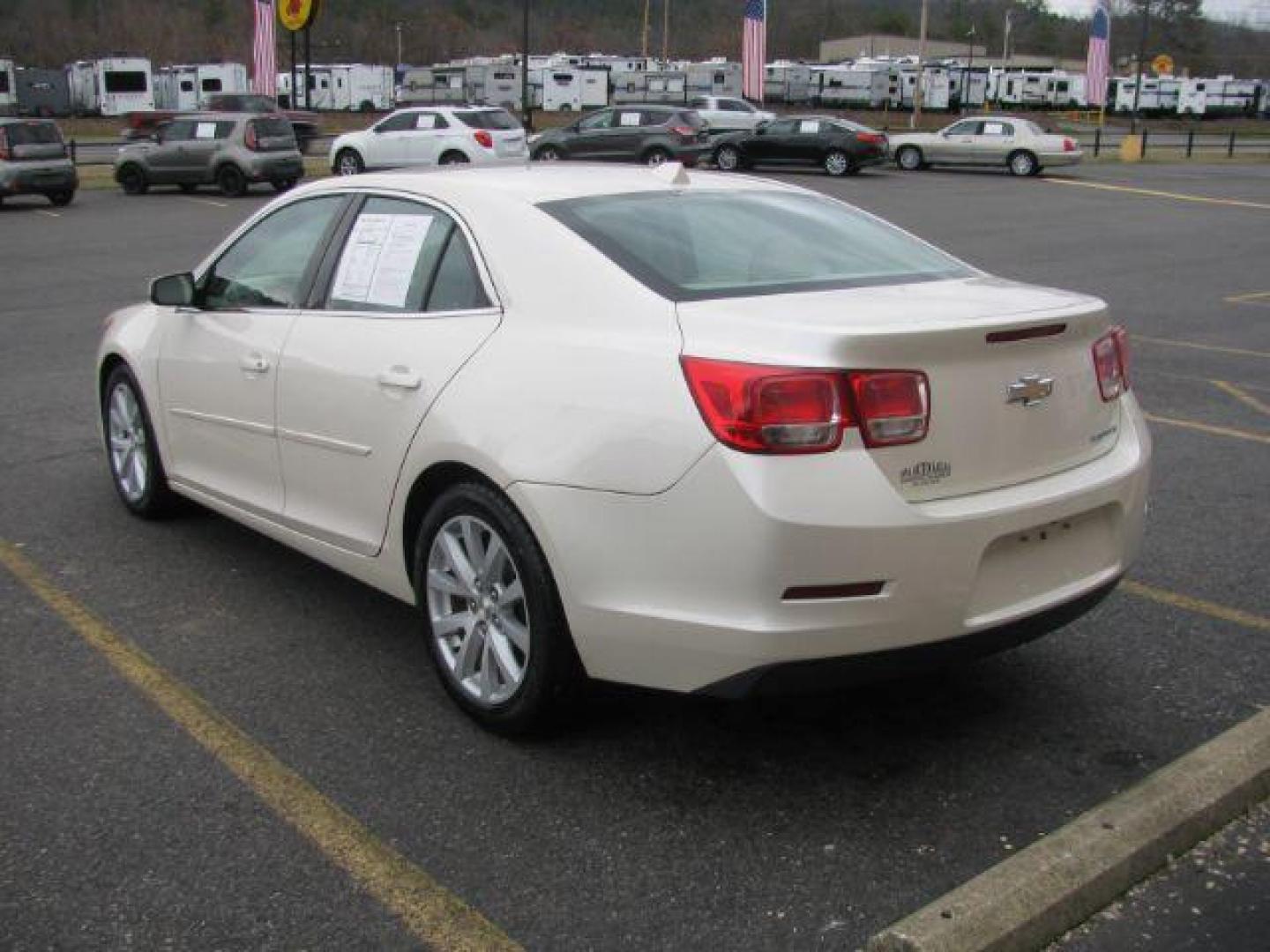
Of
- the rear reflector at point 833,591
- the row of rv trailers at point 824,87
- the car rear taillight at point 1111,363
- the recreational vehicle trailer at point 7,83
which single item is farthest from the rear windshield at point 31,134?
the row of rv trailers at point 824,87

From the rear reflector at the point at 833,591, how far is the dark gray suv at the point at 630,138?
29989mm

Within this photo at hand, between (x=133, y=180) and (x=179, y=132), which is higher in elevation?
(x=179, y=132)

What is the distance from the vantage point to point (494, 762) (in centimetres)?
381

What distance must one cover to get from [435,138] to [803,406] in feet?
91.6

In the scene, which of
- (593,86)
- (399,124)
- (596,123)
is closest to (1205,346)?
(399,124)

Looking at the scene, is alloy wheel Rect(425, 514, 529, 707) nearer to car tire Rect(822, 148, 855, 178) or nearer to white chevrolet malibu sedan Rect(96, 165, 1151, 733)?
white chevrolet malibu sedan Rect(96, 165, 1151, 733)

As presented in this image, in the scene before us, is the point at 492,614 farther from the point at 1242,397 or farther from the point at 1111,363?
the point at 1242,397

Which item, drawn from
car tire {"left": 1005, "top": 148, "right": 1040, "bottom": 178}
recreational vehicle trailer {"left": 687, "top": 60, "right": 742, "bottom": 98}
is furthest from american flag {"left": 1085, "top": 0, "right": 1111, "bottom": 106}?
recreational vehicle trailer {"left": 687, "top": 60, "right": 742, "bottom": 98}

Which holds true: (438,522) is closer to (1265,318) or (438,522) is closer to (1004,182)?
(1265,318)

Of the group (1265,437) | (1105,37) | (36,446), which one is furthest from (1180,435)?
(1105,37)

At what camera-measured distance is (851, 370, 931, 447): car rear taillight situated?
3291 millimetres

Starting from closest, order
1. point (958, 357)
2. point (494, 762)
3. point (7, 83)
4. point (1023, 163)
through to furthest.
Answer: point (958, 357) → point (494, 762) → point (1023, 163) → point (7, 83)

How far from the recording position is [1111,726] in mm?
4039

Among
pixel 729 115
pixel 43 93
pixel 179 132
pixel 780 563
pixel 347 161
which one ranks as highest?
pixel 43 93
